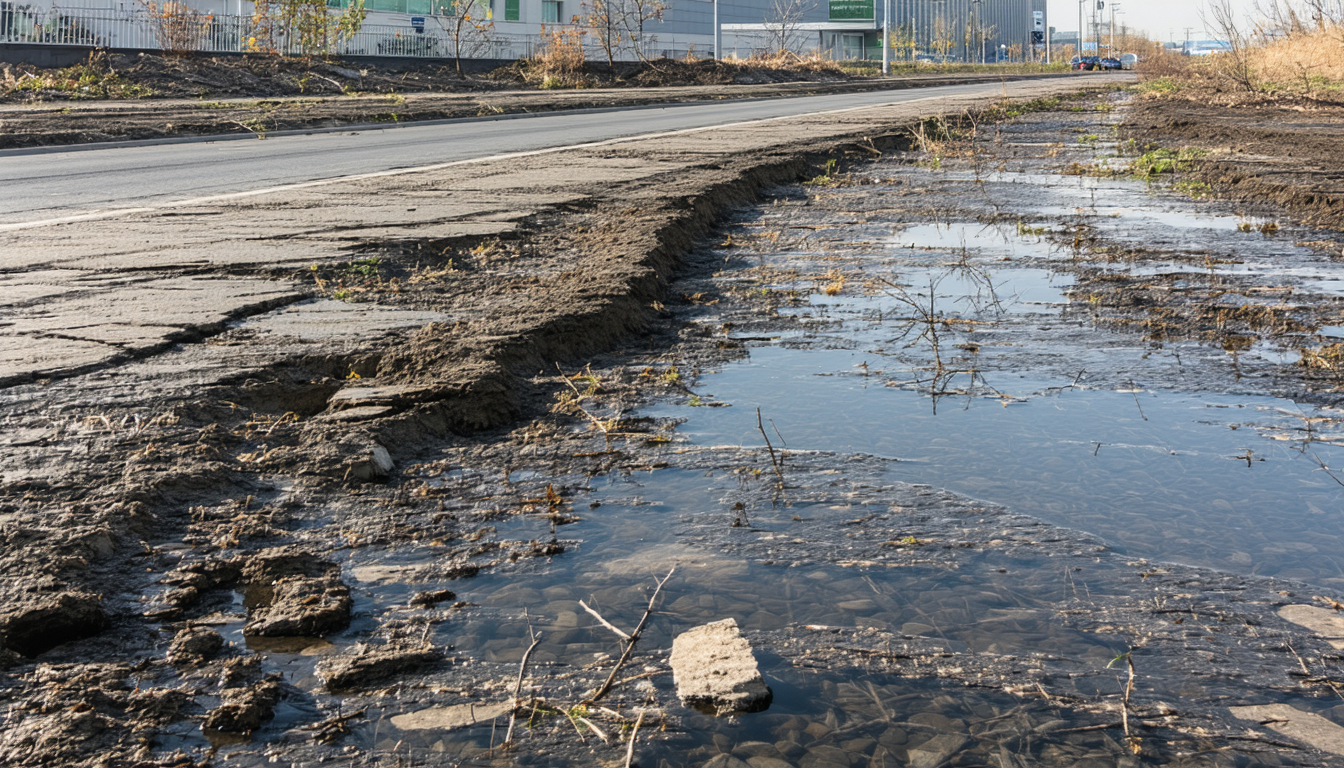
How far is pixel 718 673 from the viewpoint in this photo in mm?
1876

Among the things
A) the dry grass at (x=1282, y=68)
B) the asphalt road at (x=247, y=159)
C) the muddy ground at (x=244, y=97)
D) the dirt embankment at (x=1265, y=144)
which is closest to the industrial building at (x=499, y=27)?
the muddy ground at (x=244, y=97)

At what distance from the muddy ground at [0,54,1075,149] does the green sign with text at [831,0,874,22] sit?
36371 millimetres

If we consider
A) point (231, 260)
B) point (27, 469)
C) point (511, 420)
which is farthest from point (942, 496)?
point (231, 260)

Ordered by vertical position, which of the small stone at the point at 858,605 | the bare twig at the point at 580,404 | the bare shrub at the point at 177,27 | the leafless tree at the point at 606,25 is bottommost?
the small stone at the point at 858,605

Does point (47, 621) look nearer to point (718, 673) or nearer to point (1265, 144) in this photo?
point (718, 673)

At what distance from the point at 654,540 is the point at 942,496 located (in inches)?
29.8

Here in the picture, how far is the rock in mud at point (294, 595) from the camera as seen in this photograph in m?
2.08

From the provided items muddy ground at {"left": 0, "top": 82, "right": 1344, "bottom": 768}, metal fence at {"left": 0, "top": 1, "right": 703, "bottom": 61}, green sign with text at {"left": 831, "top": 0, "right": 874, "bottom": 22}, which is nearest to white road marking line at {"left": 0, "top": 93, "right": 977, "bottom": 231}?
muddy ground at {"left": 0, "top": 82, "right": 1344, "bottom": 768}

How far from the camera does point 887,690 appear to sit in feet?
6.12

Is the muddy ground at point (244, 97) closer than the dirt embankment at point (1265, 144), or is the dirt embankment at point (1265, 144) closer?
the dirt embankment at point (1265, 144)

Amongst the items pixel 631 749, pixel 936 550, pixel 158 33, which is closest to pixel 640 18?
pixel 158 33

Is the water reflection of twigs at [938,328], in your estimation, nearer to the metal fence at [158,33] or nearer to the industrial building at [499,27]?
the industrial building at [499,27]

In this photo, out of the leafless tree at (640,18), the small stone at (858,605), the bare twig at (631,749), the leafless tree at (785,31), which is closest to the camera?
the bare twig at (631,749)

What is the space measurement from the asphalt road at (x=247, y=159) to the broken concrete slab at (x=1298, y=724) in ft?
22.9
